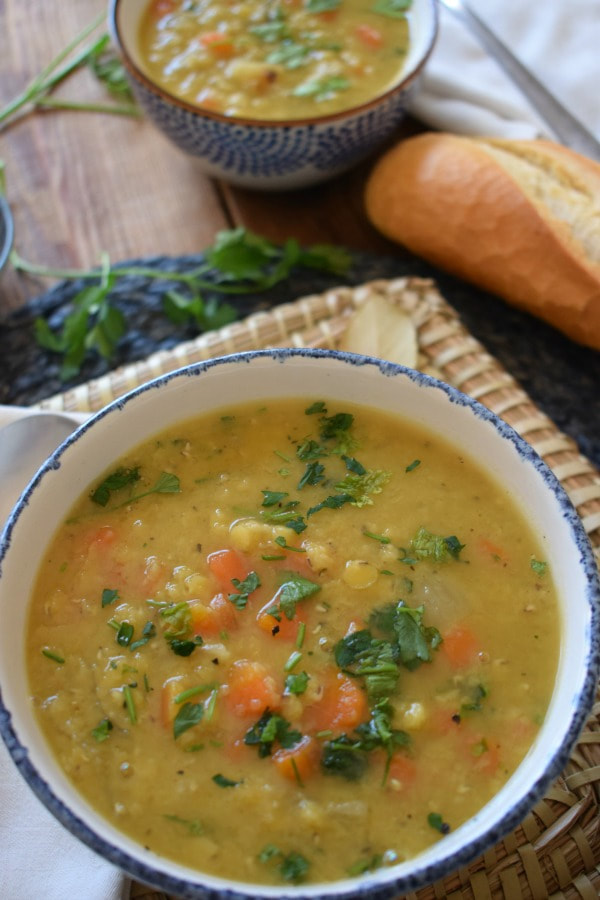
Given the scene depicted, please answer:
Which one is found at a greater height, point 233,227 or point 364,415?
point 364,415

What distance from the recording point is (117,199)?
346 cm

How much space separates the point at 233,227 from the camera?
3439mm

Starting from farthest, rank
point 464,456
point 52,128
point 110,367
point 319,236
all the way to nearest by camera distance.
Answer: point 52,128, point 319,236, point 110,367, point 464,456

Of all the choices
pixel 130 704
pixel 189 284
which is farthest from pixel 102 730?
pixel 189 284

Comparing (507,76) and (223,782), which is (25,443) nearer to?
(223,782)

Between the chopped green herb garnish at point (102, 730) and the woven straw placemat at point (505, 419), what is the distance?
37 centimetres

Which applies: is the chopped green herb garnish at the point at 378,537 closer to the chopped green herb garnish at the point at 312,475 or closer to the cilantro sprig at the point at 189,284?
the chopped green herb garnish at the point at 312,475

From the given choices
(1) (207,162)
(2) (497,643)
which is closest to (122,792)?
(2) (497,643)

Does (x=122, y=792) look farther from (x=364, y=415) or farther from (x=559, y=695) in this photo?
(x=364, y=415)

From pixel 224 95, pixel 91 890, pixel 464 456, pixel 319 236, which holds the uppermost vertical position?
pixel 224 95

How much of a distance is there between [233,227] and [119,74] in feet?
2.96

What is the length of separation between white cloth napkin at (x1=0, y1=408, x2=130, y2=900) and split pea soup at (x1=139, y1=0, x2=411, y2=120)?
222 centimetres

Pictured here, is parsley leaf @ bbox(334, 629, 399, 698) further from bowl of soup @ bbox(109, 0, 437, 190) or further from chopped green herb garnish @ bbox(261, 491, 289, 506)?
bowl of soup @ bbox(109, 0, 437, 190)

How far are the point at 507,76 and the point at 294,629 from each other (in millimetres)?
2672
